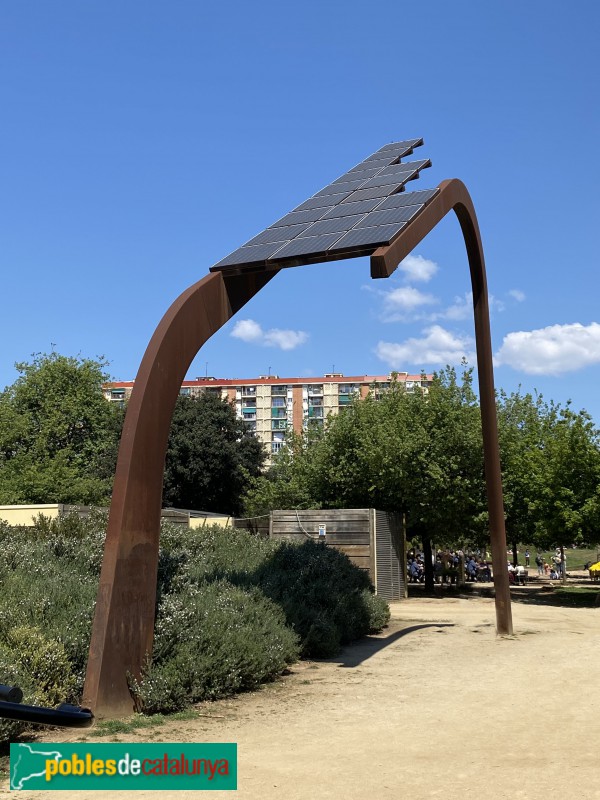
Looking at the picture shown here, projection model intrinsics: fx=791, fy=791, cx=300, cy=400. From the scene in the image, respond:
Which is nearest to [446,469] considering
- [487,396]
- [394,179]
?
[487,396]

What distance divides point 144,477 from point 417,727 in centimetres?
393

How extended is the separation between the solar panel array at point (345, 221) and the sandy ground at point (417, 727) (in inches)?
212

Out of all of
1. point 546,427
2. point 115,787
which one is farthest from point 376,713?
point 546,427

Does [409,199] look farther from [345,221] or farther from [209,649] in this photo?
[209,649]

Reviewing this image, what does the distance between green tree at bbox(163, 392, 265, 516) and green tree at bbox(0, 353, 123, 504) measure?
14.0 ft

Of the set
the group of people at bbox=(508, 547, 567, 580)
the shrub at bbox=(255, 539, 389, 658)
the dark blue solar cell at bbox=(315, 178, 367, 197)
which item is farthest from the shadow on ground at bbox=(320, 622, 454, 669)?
the group of people at bbox=(508, 547, 567, 580)

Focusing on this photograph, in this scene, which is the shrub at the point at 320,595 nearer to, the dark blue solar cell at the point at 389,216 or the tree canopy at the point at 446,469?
the dark blue solar cell at the point at 389,216

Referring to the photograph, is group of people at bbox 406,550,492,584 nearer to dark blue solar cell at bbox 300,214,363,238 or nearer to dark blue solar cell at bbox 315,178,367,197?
dark blue solar cell at bbox 315,178,367,197

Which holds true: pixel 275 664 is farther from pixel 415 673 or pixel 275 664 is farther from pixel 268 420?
pixel 268 420

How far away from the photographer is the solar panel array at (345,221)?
32.9 feet

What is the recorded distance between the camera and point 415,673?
1108 centimetres

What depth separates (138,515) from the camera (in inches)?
348

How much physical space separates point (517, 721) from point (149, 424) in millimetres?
5081

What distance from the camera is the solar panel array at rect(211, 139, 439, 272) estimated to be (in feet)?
32.9
